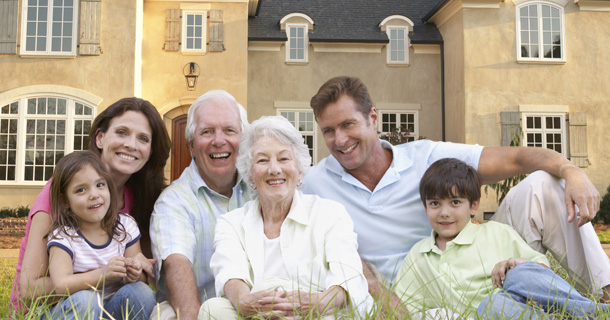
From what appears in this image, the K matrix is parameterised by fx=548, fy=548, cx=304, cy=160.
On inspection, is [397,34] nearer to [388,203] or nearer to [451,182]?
[388,203]

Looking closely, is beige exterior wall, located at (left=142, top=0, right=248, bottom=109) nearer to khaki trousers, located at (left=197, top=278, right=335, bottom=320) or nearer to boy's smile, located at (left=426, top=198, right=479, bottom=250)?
boy's smile, located at (left=426, top=198, right=479, bottom=250)

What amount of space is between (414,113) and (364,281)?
42.7 feet

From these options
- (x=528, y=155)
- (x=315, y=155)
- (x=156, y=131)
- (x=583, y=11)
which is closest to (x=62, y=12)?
(x=315, y=155)

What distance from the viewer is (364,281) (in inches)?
96.2

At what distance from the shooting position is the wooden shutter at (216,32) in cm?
1309

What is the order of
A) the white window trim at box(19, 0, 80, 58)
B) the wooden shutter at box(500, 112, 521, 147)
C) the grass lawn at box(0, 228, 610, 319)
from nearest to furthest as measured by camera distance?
the grass lawn at box(0, 228, 610, 319), the white window trim at box(19, 0, 80, 58), the wooden shutter at box(500, 112, 521, 147)

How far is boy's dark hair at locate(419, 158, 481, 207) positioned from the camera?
9.41 ft

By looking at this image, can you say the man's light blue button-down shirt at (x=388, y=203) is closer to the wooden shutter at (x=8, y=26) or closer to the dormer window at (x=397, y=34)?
the wooden shutter at (x=8, y=26)

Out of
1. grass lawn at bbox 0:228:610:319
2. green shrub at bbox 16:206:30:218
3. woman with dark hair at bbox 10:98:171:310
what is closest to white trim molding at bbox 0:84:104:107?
green shrub at bbox 16:206:30:218

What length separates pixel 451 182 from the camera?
287cm

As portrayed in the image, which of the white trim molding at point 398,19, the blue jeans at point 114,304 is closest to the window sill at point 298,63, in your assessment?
the white trim molding at point 398,19

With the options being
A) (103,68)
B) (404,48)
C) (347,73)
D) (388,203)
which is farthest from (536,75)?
(388,203)

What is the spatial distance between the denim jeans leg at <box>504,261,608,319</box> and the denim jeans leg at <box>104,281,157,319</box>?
1.65 metres

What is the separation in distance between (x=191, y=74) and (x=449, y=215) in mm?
10927
